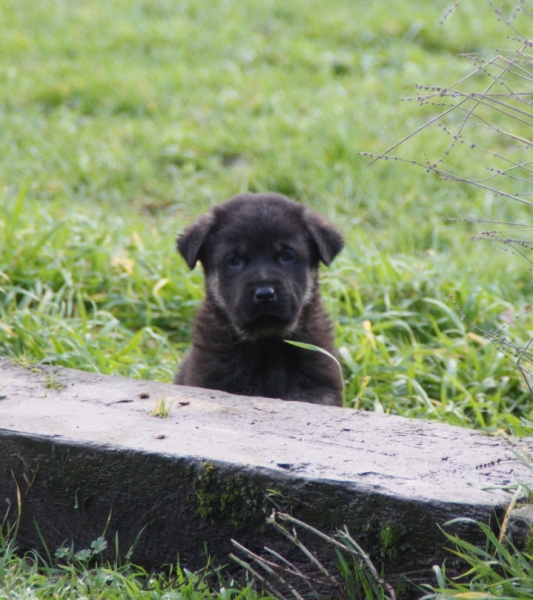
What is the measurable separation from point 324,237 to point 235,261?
1.66 ft

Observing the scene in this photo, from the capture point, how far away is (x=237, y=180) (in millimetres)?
7754

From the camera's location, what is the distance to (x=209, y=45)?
35.5 ft

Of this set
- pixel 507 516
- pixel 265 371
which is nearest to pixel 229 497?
pixel 507 516

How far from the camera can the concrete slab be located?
2588 millimetres

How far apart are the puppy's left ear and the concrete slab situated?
1.51 meters

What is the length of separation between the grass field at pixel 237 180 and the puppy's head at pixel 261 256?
61 centimetres

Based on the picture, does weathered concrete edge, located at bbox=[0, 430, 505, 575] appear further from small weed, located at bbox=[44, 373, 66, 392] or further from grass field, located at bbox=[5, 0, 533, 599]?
small weed, located at bbox=[44, 373, 66, 392]

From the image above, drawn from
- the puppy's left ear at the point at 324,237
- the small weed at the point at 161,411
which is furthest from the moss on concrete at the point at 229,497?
the puppy's left ear at the point at 324,237

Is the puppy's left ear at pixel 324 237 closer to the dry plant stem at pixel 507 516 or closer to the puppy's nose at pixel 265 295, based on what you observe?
the puppy's nose at pixel 265 295

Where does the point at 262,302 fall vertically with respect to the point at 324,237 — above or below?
below

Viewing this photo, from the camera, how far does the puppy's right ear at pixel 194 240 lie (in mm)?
4715

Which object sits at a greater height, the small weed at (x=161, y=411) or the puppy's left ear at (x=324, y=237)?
the small weed at (x=161, y=411)

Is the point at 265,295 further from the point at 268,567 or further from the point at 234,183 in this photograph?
the point at 234,183

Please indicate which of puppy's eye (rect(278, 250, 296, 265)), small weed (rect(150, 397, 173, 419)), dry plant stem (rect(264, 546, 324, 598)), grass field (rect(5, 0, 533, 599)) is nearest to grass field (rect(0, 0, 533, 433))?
grass field (rect(5, 0, 533, 599))
